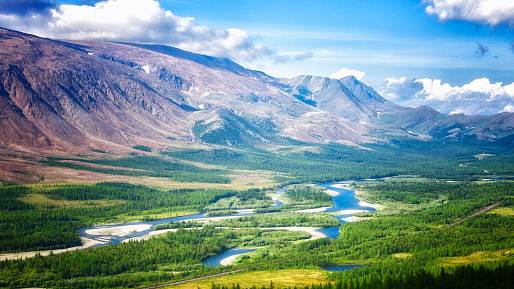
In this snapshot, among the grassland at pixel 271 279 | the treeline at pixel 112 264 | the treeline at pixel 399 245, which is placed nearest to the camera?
the grassland at pixel 271 279

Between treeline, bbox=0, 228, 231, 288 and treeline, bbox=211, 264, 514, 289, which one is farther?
treeline, bbox=0, 228, 231, 288

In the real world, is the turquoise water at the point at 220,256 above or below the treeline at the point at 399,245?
below

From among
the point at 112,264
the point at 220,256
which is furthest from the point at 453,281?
the point at 112,264

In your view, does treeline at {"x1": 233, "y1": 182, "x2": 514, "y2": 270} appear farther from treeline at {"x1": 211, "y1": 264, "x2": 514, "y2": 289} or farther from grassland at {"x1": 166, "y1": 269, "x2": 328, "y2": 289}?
treeline at {"x1": 211, "y1": 264, "x2": 514, "y2": 289}

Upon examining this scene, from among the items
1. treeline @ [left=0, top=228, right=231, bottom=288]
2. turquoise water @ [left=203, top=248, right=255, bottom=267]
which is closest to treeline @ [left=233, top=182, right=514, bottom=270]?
turquoise water @ [left=203, top=248, right=255, bottom=267]

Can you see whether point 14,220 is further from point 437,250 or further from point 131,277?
point 437,250

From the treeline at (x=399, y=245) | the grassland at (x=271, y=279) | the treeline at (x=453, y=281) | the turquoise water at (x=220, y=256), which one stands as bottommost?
the turquoise water at (x=220, y=256)

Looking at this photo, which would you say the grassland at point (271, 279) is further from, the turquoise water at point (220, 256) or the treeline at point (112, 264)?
the turquoise water at point (220, 256)

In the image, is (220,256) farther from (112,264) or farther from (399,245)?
(399,245)

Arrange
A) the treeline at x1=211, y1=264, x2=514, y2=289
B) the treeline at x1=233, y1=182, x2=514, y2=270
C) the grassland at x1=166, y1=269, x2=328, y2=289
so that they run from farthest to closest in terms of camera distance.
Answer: the treeline at x1=233, y1=182, x2=514, y2=270, the grassland at x1=166, y1=269, x2=328, y2=289, the treeline at x1=211, y1=264, x2=514, y2=289

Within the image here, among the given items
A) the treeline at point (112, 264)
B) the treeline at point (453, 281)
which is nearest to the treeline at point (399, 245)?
the treeline at point (112, 264)

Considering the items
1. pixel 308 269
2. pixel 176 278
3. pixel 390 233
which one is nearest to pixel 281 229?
pixel 390 233
